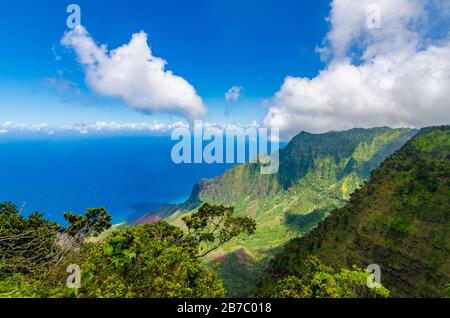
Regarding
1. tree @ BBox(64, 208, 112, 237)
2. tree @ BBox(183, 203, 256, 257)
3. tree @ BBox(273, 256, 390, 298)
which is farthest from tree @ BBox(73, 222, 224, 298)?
tree @ BBox(64, 208, 112, 237)

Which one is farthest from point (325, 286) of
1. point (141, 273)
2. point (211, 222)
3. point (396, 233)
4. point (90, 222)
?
point (396, 233)

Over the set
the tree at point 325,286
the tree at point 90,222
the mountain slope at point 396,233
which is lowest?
the mountain slope at point 396,233

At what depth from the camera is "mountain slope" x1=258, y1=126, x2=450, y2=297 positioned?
207 feet

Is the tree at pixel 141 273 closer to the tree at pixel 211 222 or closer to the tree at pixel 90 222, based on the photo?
the tree at pixel 211 222

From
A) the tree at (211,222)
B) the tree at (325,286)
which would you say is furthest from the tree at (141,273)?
the tree at (325,286)

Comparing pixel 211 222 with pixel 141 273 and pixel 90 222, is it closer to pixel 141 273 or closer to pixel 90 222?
pixel 90 222

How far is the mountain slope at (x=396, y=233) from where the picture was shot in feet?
207

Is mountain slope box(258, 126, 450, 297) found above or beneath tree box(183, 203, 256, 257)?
beneath

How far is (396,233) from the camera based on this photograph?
74.0 meters

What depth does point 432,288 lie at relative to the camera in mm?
58000

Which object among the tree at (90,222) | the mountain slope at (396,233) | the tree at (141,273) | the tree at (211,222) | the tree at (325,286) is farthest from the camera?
the mountain slope at (396,233)

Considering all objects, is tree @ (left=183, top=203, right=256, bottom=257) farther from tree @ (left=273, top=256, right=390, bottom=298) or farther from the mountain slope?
the mountain slope

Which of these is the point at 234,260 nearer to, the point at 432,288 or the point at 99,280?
the point at 432,288
